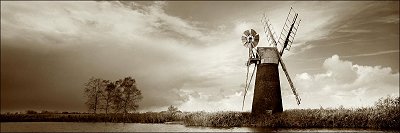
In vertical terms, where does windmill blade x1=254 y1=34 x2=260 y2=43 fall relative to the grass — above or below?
above

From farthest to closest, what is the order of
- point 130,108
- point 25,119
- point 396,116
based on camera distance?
point 130,108 → point 25,119 → point 396,116

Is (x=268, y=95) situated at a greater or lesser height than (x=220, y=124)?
greater

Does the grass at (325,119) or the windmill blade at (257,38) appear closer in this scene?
the grass at (325,119)

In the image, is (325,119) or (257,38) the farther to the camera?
(257,38)

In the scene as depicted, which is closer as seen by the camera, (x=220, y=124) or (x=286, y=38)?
(x=220, y=124)

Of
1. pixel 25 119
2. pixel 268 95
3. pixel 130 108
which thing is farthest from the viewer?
pixel 130 108

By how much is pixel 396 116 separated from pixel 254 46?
1502 centimetres

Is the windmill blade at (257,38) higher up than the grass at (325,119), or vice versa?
the windmill blade at (257,38)

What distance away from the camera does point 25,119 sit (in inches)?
1839

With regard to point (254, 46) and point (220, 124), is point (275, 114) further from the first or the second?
point (254, 46)

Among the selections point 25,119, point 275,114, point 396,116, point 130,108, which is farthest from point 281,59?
point 25,119

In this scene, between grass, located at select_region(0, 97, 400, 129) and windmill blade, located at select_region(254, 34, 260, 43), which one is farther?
windmill blade, located at select_region(254, 34, 260, 43)

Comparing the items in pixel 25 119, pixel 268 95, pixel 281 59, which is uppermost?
pixel 281 59

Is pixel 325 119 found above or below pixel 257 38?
below
